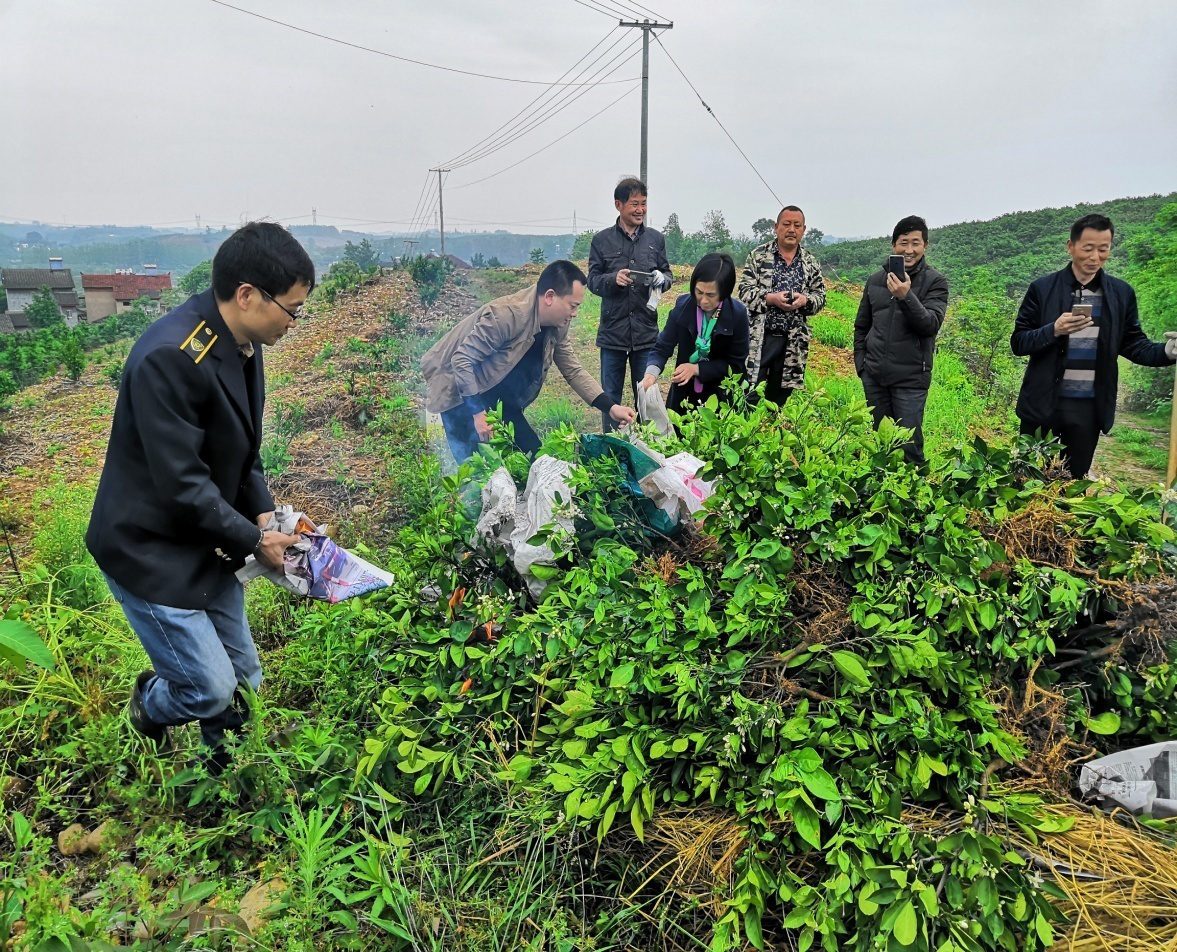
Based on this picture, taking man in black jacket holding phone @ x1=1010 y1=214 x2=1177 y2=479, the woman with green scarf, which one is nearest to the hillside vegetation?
the woman with green scarf

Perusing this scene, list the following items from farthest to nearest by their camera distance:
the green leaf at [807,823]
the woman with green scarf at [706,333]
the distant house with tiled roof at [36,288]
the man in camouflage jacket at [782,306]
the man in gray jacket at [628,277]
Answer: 1. the distant house with tiled roof at [36,288]
2. the man in gray jacket at [628,277]
3. the man in camouflage jacket at [782,306]
4. the woman with green scarf at [706,333]
5. the green leaf at [807,823]

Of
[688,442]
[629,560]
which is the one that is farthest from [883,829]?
[688,442]

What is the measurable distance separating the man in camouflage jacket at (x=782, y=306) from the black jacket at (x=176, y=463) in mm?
3049

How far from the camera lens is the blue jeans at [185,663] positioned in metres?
2.24

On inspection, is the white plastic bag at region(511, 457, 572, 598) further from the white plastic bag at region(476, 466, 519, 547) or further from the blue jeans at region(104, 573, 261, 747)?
the blue jeans at region(104, 573, 261, 747)

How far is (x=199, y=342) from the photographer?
2152 mm

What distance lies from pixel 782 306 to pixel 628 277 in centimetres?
96

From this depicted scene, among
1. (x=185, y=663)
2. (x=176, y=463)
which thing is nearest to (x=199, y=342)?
(x=176, y=463)

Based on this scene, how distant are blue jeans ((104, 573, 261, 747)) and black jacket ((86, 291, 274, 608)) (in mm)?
52

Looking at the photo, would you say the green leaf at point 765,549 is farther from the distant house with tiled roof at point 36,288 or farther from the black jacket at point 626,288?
the distant house with tiled roof at point 36,288

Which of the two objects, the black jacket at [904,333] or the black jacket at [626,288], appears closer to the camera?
the black jacket at [904,333]

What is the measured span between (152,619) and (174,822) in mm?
604

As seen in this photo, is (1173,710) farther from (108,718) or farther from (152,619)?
(108,718)

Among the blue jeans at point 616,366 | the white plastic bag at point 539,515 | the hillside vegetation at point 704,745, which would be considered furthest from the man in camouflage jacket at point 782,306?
the white plastic bag at point 539,515
